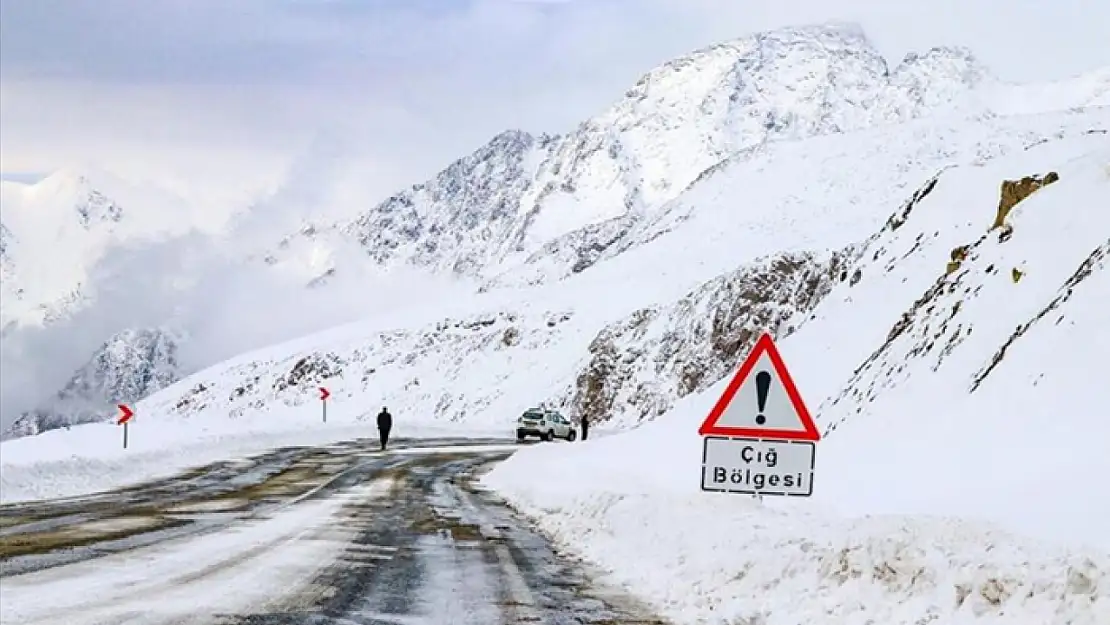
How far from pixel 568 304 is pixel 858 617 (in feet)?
344

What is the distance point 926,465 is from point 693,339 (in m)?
68.2

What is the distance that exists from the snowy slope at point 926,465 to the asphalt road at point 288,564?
3.19 ft

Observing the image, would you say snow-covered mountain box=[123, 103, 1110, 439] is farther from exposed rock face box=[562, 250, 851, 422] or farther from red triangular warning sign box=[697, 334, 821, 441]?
red triangular warning sign box=[697, 334, 821, 441]

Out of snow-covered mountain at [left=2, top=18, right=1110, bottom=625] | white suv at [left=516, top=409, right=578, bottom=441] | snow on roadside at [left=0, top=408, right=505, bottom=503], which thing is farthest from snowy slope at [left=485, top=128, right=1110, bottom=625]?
white suv at [left=516, top=409, right=578, bottom=441]

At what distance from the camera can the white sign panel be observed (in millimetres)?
12273

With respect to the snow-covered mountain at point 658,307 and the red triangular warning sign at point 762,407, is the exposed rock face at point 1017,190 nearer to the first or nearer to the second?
the red triangular warning sign at point 762,407

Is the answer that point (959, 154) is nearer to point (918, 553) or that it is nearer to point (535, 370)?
point (535, 370)

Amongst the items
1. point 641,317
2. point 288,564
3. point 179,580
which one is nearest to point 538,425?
point 641,317

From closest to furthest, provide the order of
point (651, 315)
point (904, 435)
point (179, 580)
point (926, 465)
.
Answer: point (179, 580), point (926, 465), point (904, 435), point (651, 315)

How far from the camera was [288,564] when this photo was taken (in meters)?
14.1

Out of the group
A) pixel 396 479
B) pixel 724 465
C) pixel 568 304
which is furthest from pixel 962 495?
pixel 568 304

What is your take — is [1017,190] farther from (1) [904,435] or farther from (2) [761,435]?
(2) [761,435]

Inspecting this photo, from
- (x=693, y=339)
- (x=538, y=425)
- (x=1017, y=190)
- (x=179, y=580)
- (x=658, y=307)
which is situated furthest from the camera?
(x=658, y=307)

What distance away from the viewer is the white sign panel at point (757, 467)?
1227cm
